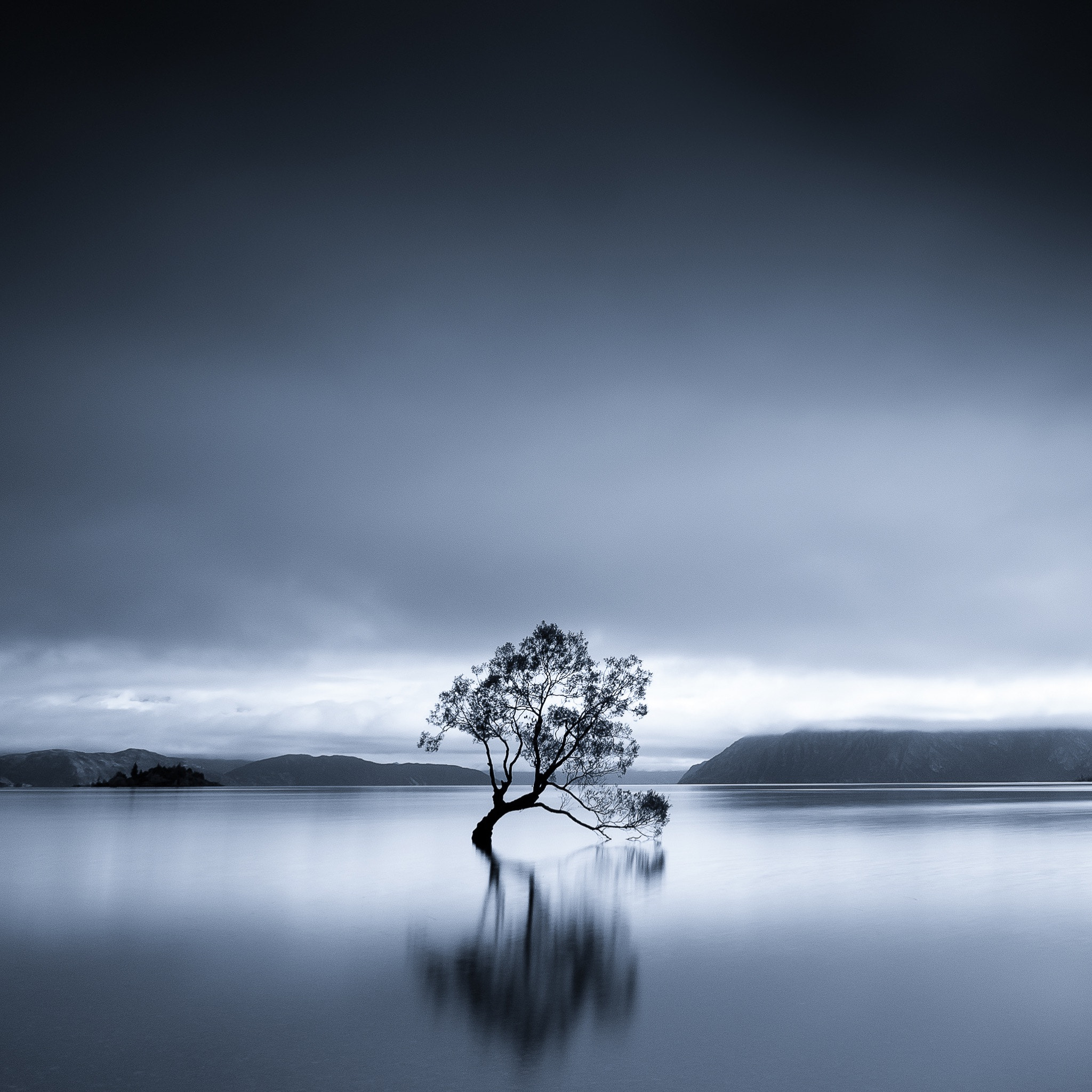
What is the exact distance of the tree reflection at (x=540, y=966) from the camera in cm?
1536

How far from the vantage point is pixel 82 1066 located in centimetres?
1277

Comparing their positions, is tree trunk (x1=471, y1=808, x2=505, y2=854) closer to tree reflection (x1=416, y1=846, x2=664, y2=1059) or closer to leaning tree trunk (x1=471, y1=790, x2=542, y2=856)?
leaning tree trunk (x1=471, y1=790, x2=542, y2=856)

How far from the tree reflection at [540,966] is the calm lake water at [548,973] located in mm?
113

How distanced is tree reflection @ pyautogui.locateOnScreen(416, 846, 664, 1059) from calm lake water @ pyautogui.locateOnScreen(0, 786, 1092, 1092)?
0.37 feet

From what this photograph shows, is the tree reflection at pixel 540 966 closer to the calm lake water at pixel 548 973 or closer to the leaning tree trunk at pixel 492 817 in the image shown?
the calm lake water at pixel 548 973

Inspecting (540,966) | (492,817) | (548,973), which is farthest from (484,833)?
(548,973)

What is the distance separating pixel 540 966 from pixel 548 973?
0.78 meters

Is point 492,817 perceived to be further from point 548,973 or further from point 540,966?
point 548,973

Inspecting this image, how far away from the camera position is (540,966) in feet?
64.8

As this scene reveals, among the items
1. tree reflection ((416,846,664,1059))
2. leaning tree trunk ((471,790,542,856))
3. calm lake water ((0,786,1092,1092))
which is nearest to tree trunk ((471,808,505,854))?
leaning tree trunk ((471,790,542,856))

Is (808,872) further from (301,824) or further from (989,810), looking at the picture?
(989,810)

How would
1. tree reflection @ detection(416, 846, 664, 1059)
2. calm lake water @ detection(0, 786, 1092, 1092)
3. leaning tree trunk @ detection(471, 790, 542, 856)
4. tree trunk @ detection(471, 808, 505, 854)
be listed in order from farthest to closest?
tree trunk @ detection(471, 808, 505, 854), leaning tree trunk @ detection(471, 790, 542, 856), tree reflection @ detection(416, 846, 664, 1059), calm lake water @ detection(0, 786, 1092, 1092)

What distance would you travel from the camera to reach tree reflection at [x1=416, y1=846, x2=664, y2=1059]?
15359 mm

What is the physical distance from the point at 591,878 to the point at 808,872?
10.2 metres
